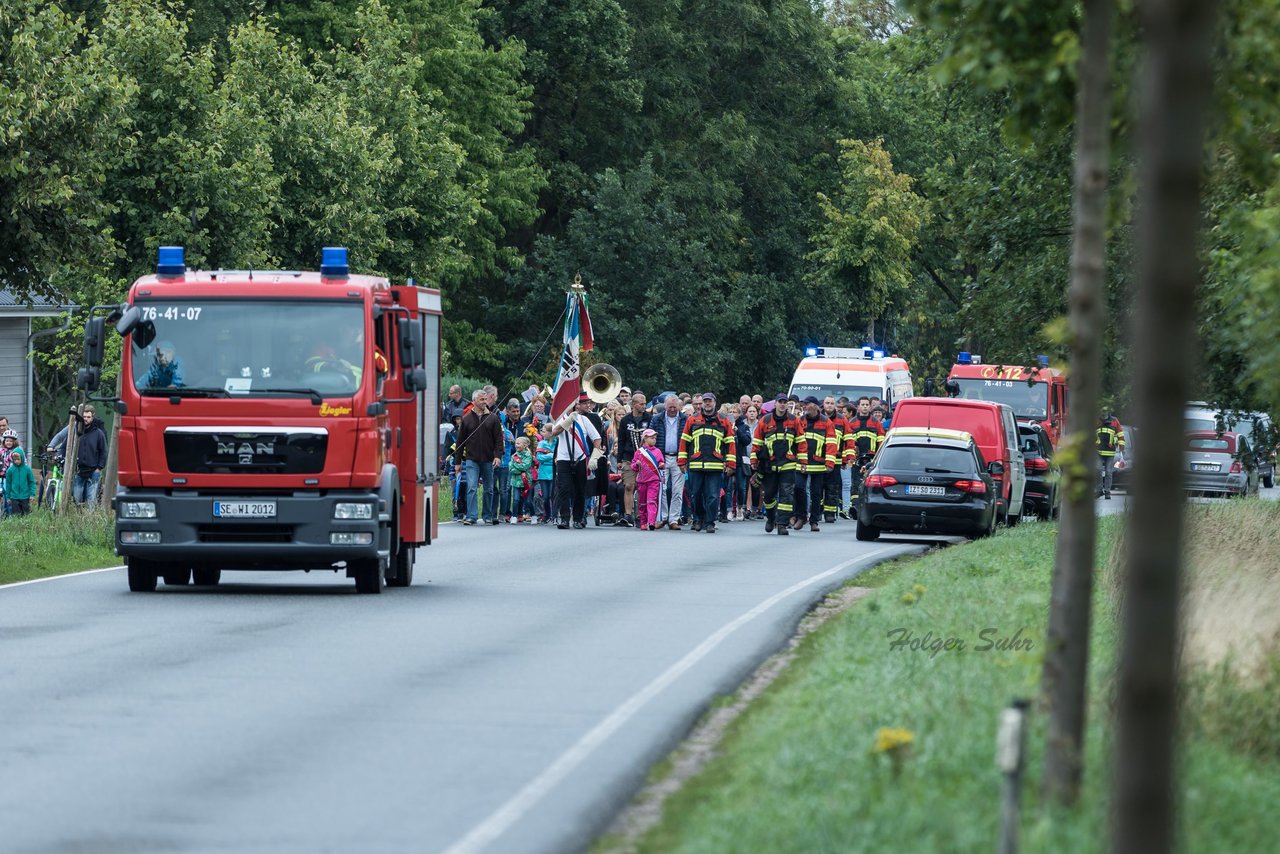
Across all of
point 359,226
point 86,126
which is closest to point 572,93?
point 359,226

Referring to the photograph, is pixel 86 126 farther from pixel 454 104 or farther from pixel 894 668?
pixel 454 104

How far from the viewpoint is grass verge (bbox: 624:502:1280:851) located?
7.73 m

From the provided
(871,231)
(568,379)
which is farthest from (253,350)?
(871,231)

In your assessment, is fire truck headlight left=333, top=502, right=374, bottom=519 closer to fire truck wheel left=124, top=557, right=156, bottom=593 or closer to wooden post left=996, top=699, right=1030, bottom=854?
fire truck wheel left=124, top=557, right=156, bottom=593

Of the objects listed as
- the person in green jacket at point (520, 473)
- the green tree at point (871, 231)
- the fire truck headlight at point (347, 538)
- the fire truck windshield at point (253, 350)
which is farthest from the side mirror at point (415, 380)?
the green tree at point (871, 231)

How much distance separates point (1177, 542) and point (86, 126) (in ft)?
62.0

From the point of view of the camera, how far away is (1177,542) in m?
5.17

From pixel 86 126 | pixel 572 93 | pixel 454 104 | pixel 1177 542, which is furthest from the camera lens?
pixel 572 93

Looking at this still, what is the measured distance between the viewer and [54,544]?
2323 cm

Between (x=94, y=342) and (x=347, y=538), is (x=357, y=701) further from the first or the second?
(x=94, y=342)

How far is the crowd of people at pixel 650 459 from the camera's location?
30.0 m

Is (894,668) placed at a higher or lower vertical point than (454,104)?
lower

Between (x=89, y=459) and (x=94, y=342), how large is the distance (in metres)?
13.0

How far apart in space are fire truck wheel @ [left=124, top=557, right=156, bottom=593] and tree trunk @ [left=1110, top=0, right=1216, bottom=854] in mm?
14633
